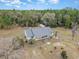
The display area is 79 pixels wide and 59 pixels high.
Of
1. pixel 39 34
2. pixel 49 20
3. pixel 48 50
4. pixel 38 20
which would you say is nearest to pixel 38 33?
pixel 39 34

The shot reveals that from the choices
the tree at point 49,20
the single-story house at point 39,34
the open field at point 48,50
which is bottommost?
the open field at point 48,50

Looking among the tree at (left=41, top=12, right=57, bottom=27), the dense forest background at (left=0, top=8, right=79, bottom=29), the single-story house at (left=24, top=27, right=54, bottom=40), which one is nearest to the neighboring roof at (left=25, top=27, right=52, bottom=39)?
the single-story house at (left=24, top=27, right=54, bottom=40)

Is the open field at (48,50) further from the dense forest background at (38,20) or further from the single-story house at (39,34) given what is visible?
the dense forest background at (38,20)

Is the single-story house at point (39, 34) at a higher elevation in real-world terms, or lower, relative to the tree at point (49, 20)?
lower

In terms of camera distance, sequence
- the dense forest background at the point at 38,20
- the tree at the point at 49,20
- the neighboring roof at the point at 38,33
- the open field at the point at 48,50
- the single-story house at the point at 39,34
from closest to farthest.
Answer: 1. the open field at the point at 48,50
2. the single-story house at the point at 39,34
3. the neighboring roof at the point at 38,33
4. the dense forest background at the point at 38,20
5. the tree at the point at 49,20

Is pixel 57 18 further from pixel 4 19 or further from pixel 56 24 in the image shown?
pixel 4 19

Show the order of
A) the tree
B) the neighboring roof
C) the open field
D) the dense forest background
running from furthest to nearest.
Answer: the tree < the dense forest background < the neighboring roof < the open field

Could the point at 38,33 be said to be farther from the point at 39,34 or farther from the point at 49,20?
the point at 49,20

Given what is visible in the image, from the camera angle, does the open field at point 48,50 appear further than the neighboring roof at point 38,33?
No

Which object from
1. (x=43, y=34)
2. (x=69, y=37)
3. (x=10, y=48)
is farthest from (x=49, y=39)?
(x=10, y=48)

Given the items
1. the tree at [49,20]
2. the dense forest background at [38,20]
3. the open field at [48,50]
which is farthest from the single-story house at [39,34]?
the dense forest background at [38,20]

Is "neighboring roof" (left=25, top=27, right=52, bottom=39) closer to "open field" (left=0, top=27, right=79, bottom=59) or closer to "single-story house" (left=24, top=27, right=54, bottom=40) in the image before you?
"single-story house" (left=24, top=27, right=54, bottom=40)
